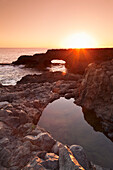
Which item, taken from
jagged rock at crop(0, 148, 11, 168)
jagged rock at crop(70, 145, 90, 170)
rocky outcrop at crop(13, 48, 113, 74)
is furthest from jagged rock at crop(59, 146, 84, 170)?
rocky outcrop at crop(13, 48, 113, 74)

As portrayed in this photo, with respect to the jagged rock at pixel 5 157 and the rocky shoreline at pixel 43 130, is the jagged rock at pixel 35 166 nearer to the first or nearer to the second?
the rocky shoreline at pixel 43 130

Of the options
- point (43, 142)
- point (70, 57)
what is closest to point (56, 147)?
point (43, 142)

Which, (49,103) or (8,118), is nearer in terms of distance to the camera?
(8,118)

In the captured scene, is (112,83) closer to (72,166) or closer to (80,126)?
(80,126)

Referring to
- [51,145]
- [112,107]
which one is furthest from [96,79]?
[51,145]

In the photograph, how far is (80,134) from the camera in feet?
29.9

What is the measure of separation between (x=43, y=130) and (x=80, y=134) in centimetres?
294

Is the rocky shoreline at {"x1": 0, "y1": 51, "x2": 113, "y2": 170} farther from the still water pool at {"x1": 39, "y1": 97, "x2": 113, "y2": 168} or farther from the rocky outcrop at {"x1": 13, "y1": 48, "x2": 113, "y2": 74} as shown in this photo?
the rocky outcrop at {"x1": 13, "y1": 48, "x2": 113, "y2": 74}

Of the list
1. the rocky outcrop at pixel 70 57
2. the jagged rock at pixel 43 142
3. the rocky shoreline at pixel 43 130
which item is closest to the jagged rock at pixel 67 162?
the rocky shoreline at pixel 43 130

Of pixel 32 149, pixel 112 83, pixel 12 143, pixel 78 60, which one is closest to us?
pixel 32 149

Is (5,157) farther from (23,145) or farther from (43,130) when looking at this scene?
(43,130)

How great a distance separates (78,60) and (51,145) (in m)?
45.6

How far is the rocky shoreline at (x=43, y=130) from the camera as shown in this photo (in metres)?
5.57

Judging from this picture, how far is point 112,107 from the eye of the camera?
10.6m
